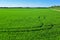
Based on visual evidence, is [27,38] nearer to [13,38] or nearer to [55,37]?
[13,38]

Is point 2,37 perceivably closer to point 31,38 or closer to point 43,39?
point 31,38

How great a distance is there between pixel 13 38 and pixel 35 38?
1.71 meters

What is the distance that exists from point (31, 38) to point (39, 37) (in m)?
0.72

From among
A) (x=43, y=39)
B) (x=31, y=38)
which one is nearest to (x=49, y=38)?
(x=43, y=39)

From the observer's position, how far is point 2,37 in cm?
1286

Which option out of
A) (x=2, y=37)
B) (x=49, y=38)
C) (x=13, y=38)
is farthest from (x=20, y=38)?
(x=49, y=38)

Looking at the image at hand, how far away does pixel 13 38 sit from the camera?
12.6m

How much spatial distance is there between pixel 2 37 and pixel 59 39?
4.46 meters

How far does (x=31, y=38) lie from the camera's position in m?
12.8

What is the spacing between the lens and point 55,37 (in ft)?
43.4

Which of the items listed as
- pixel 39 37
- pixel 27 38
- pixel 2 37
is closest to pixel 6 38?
pixel 2 37

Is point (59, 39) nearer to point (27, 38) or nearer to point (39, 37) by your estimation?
point (39, 37)

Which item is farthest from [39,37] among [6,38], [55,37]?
[6,38]

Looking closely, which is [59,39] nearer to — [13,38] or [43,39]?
[43,39]
